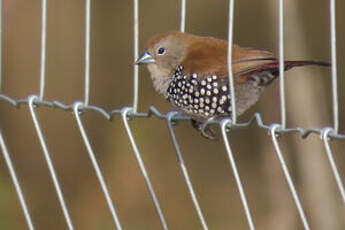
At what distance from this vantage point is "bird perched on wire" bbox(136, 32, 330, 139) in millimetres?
3982

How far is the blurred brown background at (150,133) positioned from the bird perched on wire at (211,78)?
8.60ft

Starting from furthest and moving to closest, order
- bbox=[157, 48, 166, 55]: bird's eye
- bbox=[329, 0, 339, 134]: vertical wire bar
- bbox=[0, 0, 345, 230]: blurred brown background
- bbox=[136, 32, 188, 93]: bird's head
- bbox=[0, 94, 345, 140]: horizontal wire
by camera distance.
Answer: bbox=[0, 0, 345, 230]: blurred brown background
bbox=[157, 48, 166, 55]: bird's eye
bbox=[136, 32, 188, 93]: bird's head
bbox=[0, 94, 345, 140]: horizontal wire
bbox=[329, 0, 339, 134]: vertical wire bar

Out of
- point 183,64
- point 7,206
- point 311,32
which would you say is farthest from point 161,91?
point 311,32

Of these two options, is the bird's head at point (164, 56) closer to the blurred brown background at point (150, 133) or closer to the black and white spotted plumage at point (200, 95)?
the black and white spotted plumage at point (200, 95)

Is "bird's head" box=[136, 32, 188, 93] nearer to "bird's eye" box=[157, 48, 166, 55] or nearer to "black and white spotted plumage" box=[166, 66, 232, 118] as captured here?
"bird's eye" box=[157, 48, 166, 55]

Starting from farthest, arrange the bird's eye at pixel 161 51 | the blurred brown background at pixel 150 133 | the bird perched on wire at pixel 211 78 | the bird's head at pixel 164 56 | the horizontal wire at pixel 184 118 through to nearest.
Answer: the blurred brown background at pixel 150 133 < the bird's eye at pixel 161 51 < the bird's head at pixel 164 56 < the bird perched on wire at pixel 211 78 < the horizontal wire at pixel 184 118

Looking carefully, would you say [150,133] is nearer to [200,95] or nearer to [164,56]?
[164,56]

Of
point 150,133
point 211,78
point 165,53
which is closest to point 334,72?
point 211,78

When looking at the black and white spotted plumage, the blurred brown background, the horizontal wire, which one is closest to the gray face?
the black and white spotted plumage

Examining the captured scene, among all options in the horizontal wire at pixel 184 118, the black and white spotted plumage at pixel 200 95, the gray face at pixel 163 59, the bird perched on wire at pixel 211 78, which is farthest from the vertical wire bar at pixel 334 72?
the gray face at pixel 163 59

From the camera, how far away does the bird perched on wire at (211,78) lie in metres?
3.98

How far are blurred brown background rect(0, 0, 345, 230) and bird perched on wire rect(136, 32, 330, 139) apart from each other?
2622 millimetres

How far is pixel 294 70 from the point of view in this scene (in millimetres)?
7332

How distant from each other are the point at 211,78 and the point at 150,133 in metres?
3.46
